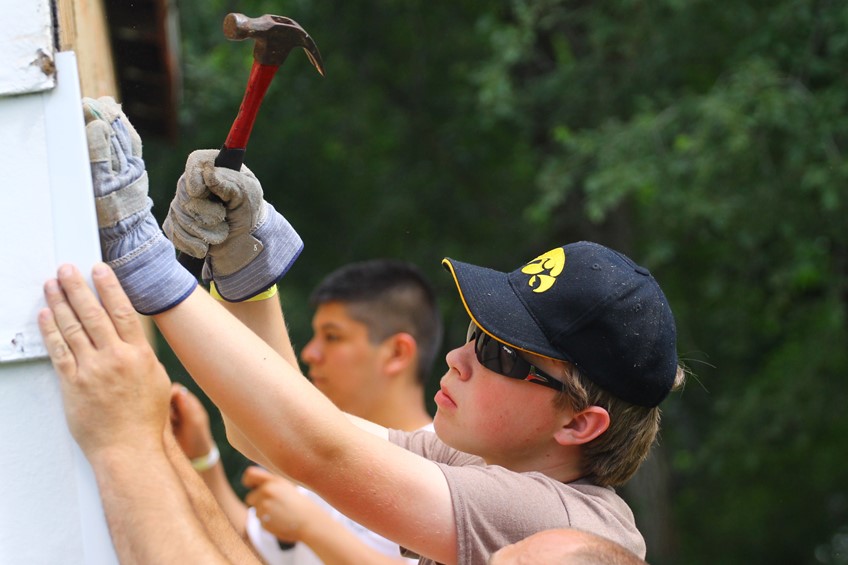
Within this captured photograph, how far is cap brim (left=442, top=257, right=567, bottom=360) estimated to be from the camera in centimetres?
203

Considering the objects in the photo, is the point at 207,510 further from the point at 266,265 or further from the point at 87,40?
the point at 87,40

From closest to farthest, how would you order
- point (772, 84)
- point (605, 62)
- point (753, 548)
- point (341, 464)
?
point (341, 464)
point (772, 84)
point (605, 62)
point (753, 548)

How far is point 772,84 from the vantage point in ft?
23.4

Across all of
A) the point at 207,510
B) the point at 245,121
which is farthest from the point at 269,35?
the point at 207,510

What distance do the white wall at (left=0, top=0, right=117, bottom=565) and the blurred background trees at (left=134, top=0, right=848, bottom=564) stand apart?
17.1ft

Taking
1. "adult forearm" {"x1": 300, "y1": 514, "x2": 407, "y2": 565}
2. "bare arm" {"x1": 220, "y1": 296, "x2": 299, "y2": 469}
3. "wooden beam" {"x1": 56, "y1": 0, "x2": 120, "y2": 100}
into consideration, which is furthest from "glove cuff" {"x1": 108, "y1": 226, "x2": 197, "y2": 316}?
"adult forearm" {"x1": 300, "y1": 514, "x2": 407, "y2": 565}

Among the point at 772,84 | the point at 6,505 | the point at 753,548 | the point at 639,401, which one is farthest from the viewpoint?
the point at 753,548

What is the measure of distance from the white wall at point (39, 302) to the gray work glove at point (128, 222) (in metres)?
0.06

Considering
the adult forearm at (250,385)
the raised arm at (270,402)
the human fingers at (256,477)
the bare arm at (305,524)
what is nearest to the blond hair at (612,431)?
the raised arm at (270,402)

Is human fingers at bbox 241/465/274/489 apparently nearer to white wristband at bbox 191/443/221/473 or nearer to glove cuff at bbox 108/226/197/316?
white wristband at bbox 191/443/221/473

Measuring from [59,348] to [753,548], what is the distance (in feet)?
43.5

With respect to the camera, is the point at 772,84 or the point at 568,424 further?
the point at 772,84

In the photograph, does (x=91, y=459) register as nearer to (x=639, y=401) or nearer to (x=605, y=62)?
(x=639, y=401)

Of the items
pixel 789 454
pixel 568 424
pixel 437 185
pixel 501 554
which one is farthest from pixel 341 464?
pixel 789 454
